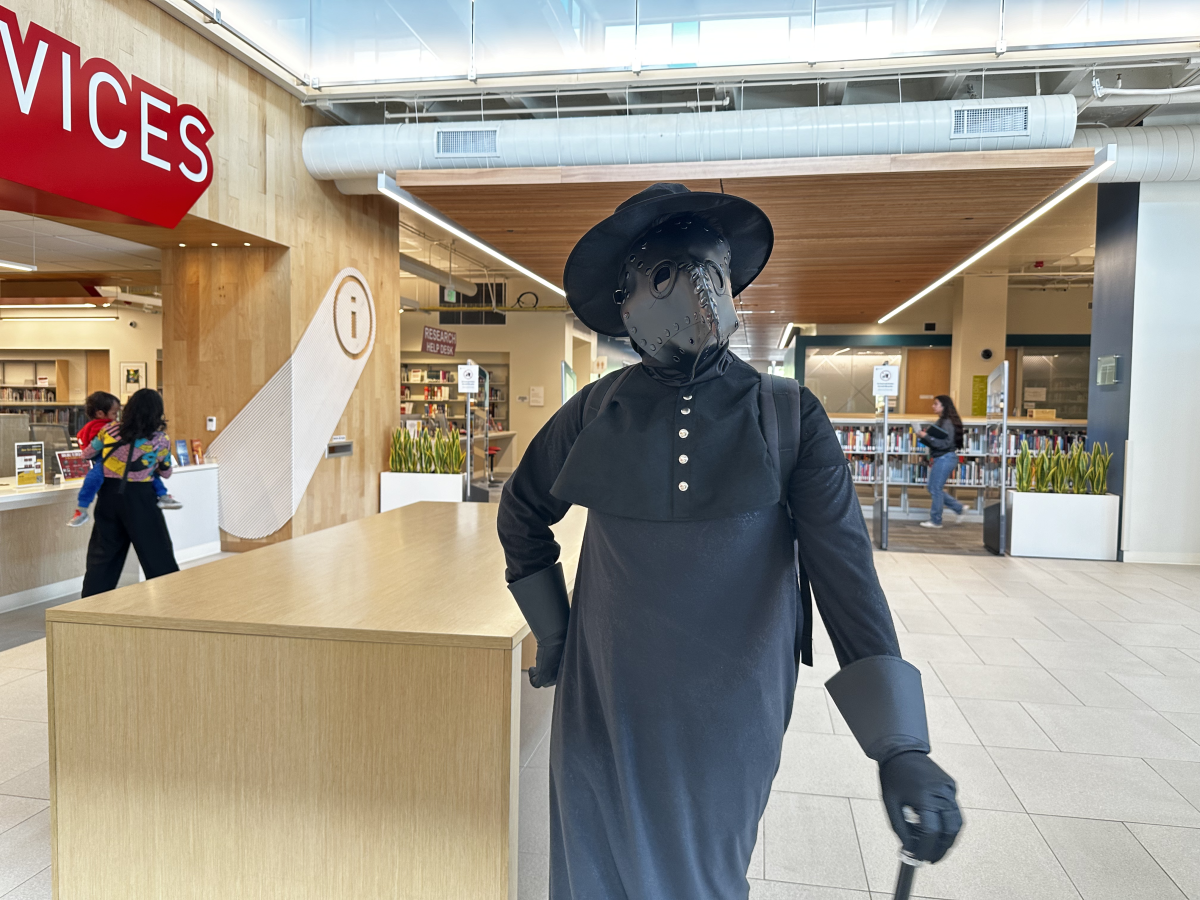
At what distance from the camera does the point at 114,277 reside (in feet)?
32.8

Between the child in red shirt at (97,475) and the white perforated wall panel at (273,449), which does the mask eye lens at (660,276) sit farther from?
the white perforated wall panel at (273,449)

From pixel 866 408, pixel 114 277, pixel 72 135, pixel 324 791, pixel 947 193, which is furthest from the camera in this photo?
pixel 866 408

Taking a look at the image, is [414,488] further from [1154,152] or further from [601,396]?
[601,396]

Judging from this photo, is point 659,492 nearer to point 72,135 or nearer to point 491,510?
point 491,510

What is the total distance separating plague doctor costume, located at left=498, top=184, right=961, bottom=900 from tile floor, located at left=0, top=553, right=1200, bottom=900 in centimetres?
116

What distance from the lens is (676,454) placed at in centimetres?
119

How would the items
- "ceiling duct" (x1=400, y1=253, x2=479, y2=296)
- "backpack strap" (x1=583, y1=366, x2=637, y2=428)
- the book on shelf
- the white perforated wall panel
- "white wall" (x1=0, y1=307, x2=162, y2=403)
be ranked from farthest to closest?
the book on shelf, "white wall" (x1=0, y1=307, x2=162, y2=403), "ceiling duct" (x1=400, y1=253, x2=479, y2=296), the white perforated wall panel, "backpack strap" (x1=583, y1=366, x2=637, y2=428)

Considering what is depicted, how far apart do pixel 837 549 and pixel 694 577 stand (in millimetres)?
205

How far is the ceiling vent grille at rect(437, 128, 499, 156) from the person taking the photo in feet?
20.6

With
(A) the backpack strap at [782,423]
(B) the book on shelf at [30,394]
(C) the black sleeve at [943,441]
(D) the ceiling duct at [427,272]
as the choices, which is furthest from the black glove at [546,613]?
(B) the book on shelf at [30,394]

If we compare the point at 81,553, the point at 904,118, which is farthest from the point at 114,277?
the point at 904,118

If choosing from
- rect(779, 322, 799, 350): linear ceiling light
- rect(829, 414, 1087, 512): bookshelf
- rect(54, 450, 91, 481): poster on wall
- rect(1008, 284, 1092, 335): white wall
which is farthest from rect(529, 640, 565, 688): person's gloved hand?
rect(1008, 284, 1092, 335): white wall

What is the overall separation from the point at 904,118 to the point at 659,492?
18.7 ft

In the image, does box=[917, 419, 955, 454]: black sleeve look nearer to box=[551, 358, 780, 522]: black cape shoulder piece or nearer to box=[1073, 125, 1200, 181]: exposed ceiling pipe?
box=[1073, 125, 1200, 181]: exposed ceiling pipe
